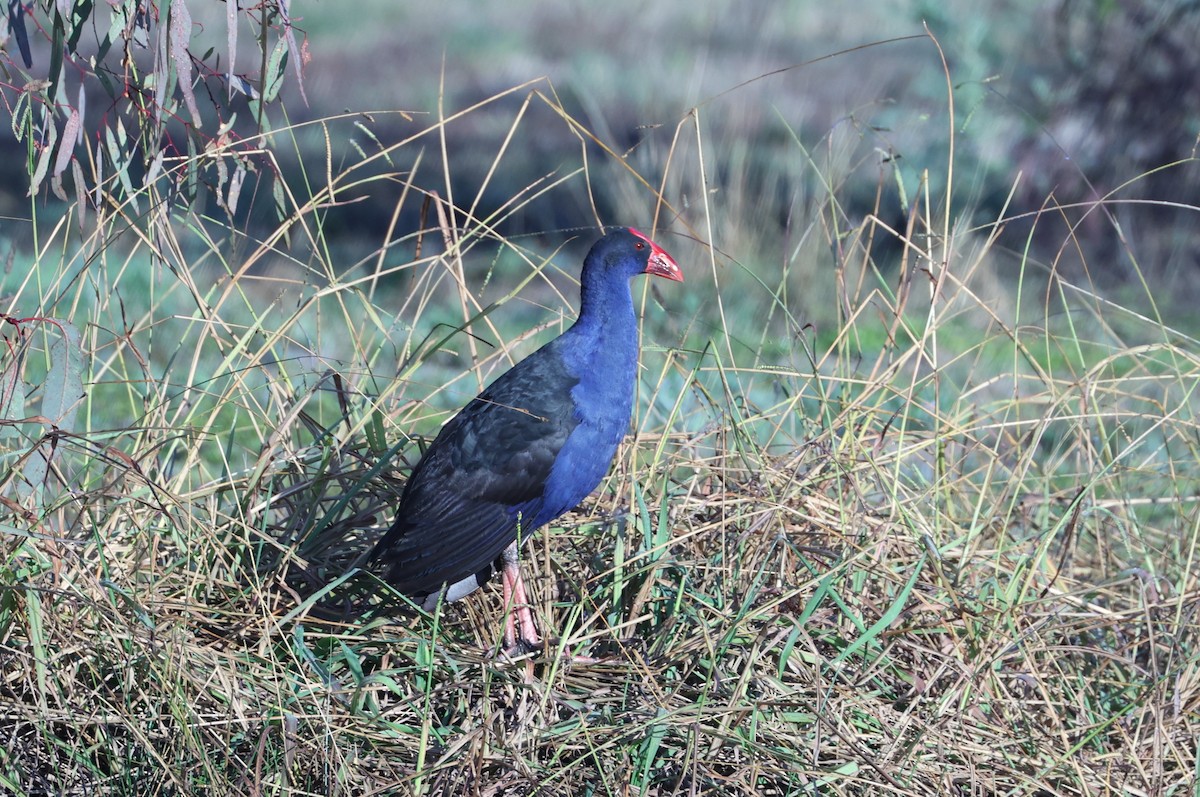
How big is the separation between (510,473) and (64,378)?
0.75m

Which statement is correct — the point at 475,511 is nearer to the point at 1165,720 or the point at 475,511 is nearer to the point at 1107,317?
the point at 1165,720

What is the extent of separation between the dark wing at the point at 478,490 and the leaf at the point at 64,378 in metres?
0.58

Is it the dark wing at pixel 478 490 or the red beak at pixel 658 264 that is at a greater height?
the red beak at pixel 658 264

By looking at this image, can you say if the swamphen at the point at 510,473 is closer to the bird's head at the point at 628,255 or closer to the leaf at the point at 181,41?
the bird's head at the point at 628,255

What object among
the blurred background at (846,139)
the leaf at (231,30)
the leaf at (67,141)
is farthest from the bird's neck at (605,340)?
the blurred background at (846,139)

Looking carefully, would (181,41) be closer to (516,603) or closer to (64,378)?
(64,378)

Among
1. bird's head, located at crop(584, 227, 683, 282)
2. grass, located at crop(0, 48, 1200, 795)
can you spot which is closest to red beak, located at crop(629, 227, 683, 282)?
bird's head, located at crop(584, 227, 683, 282)

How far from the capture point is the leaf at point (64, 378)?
2.06 metres

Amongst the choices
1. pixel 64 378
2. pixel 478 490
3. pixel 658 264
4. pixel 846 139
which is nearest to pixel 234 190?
pixel 64 378

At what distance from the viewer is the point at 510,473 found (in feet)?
7.55

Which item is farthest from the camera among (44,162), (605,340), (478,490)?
(605,340)

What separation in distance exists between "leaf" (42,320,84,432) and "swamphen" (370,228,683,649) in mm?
572

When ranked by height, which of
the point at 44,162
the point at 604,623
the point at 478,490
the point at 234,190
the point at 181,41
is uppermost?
the point at 181,41

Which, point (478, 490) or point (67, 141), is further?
point (478, 490)
